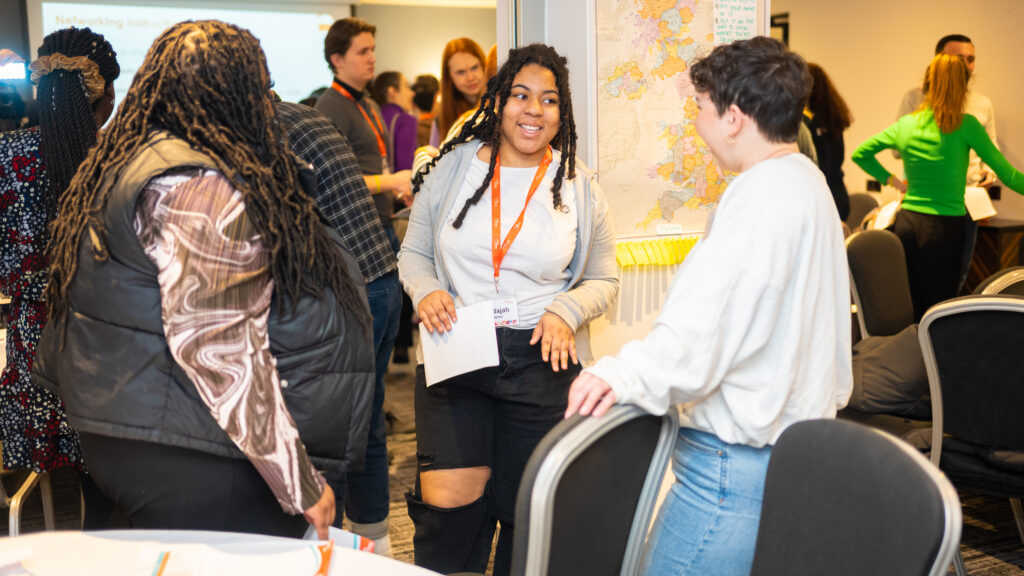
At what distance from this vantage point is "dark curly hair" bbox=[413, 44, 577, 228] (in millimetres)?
2258

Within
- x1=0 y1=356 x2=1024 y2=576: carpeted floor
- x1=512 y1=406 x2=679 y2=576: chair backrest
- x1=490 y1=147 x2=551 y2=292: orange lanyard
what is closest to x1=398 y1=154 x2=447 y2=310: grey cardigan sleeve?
x1=490 y1=147 x2=551 y2=292: orange lanyard

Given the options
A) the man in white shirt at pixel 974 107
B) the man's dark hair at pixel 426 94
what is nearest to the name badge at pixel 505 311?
the man in white shirt at pixel 974 107

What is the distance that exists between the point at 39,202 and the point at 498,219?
1127 millimetres

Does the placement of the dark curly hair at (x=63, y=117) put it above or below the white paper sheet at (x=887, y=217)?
above

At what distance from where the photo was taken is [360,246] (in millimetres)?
2627

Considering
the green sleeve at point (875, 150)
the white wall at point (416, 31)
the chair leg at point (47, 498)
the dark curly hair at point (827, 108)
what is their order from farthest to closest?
the white wall at point (416, 31) < the dark curly hair at point (827, 108) < the green sleeve at point (875, 150) < the chair leg at point (47, 498)

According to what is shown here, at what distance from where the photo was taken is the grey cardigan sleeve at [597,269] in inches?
86.9

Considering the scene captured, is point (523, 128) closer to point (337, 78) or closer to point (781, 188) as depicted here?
point (781, 188)

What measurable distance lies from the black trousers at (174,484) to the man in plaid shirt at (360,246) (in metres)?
0.61

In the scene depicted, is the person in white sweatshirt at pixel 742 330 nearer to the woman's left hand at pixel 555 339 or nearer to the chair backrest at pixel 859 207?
the woman's left hand at pixel 555 339

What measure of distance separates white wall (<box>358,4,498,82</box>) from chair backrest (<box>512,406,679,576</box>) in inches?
349

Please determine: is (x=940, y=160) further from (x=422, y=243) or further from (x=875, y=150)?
(x=422, y=243)

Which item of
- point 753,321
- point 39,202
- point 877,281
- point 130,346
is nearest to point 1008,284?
point 877,281

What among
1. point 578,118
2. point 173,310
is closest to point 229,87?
point 173,310
